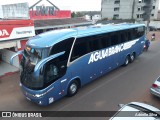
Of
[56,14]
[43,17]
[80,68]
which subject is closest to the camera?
[80,68]

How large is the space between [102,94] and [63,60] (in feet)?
10.4

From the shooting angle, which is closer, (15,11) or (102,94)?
(102,94)

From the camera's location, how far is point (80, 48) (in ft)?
28.1

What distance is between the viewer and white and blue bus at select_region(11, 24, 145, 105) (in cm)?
704

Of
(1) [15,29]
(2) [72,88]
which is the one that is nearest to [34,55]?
(2) [72,88]

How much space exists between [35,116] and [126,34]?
346 inches

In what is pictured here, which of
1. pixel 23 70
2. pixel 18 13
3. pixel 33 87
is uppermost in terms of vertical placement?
pixel 18 13

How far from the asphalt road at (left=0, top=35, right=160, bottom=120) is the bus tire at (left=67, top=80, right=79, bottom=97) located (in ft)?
0.74

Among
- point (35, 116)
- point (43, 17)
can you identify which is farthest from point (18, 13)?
point (35, 116)

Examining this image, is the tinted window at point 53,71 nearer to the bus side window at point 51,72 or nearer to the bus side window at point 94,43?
the bus side window at point 51,72

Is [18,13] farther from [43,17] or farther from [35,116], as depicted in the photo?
[35,116]

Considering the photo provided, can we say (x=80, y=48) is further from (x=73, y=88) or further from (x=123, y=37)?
(x=123, y=37)

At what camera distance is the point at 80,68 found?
868 cm

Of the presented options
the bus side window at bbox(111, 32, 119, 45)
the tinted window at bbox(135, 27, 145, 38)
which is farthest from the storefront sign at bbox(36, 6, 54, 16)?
the bus side window at bbox(111, 32, 119, 45)
